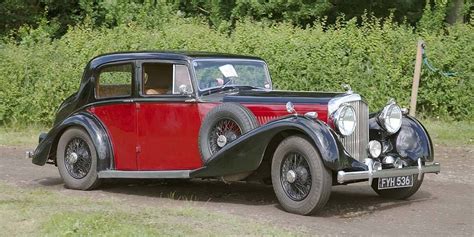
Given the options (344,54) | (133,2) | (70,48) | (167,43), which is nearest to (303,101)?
(344,54)

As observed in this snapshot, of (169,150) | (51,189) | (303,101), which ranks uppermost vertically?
(303,101)

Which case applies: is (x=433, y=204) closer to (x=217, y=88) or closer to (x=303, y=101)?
(x=303, y=101)

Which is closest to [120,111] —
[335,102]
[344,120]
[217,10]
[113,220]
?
[113,220]

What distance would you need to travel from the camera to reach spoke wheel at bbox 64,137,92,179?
9.92 meters

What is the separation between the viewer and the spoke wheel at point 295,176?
309 inches

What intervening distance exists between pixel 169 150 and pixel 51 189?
192 centimetres

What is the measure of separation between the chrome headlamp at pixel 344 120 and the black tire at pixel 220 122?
3.11 ft

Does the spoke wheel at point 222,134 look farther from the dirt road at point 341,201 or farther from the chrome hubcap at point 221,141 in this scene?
the dirt road at point 341,201

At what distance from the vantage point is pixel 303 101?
830cm

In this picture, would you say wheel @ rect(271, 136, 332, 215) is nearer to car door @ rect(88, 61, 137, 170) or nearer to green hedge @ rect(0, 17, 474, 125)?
car door @ rect(88, 61, 137, 170)

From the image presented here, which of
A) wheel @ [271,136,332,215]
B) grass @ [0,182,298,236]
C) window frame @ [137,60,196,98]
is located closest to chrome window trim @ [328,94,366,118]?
wheel @ [271,136,332,215]

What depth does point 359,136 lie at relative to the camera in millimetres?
8352

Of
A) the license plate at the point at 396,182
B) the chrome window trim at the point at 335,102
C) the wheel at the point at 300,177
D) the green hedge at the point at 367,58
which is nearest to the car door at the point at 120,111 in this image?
the wheel at the point at 300,177

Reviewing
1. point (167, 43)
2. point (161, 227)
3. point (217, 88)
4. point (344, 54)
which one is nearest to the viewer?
point (161, 227)
